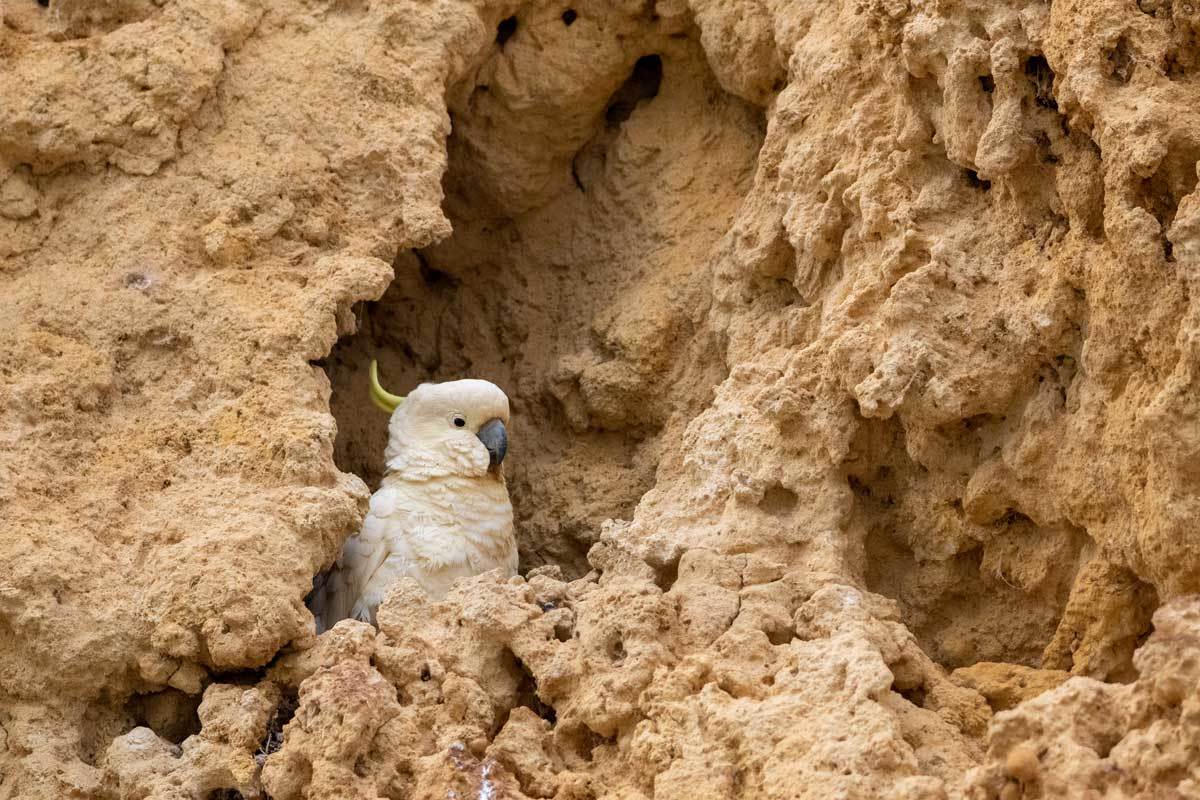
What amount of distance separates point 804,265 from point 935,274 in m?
0.60

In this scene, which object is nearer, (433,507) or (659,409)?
(433,507)

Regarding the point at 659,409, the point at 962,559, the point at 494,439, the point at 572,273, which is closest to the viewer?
the point at 962,559

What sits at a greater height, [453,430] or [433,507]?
[453,430]

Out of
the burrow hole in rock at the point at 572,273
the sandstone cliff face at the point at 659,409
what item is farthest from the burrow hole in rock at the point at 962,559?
the burrow hole in rock at the point at 572,273

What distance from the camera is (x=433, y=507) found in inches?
159

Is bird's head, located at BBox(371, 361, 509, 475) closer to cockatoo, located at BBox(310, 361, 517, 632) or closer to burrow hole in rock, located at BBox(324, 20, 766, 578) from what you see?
cockatoo, located at BBox(310, 361, 517, 632)

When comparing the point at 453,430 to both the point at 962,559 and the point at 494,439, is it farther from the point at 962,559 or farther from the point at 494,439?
the point at 962,559

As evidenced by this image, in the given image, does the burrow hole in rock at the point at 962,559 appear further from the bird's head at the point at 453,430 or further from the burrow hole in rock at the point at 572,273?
the bird's head at the point at 453,430

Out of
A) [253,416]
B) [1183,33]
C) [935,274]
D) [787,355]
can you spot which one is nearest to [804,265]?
[787,355]

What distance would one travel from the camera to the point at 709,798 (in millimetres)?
2570

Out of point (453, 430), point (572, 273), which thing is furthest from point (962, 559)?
point (572, 273)

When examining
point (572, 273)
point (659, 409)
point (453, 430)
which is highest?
point (572, 273)

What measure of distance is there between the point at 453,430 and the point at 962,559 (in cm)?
156

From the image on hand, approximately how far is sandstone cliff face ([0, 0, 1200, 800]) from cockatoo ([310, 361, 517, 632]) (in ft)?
1.03
